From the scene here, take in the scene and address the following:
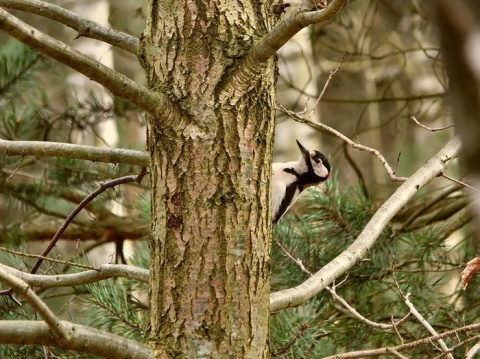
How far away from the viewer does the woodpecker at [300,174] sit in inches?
173

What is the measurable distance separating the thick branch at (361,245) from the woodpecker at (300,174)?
2179 millimetres

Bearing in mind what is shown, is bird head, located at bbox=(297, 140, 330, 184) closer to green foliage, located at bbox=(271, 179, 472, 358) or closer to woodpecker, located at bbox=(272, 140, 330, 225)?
woodpecker, located at bbox=(272, 140, 330, 225)

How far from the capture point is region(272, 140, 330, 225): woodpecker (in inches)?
173

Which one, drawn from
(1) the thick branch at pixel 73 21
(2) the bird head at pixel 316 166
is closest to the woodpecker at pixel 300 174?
(2) the bird head at pixel 316 166

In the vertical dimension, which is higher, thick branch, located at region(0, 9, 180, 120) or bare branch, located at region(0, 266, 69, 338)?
thick branch, located at region(0, 9, 180, 120)

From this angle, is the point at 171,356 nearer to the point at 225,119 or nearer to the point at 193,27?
the point at 225,119

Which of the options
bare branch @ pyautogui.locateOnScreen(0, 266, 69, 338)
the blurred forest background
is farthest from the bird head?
bare branch @ pyautogui.locateOnScreen(0, 266, 69, 338)

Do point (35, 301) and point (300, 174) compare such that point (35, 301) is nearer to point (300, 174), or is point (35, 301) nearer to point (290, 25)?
point (290, 25)

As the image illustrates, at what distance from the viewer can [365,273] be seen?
2.89m

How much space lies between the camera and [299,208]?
3.90m

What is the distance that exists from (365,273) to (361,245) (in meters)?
1.05

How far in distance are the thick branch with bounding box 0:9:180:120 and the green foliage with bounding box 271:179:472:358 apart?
1.26 m

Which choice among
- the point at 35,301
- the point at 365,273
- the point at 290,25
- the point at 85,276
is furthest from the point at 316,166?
the point at 35,301

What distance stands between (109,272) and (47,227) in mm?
1958
